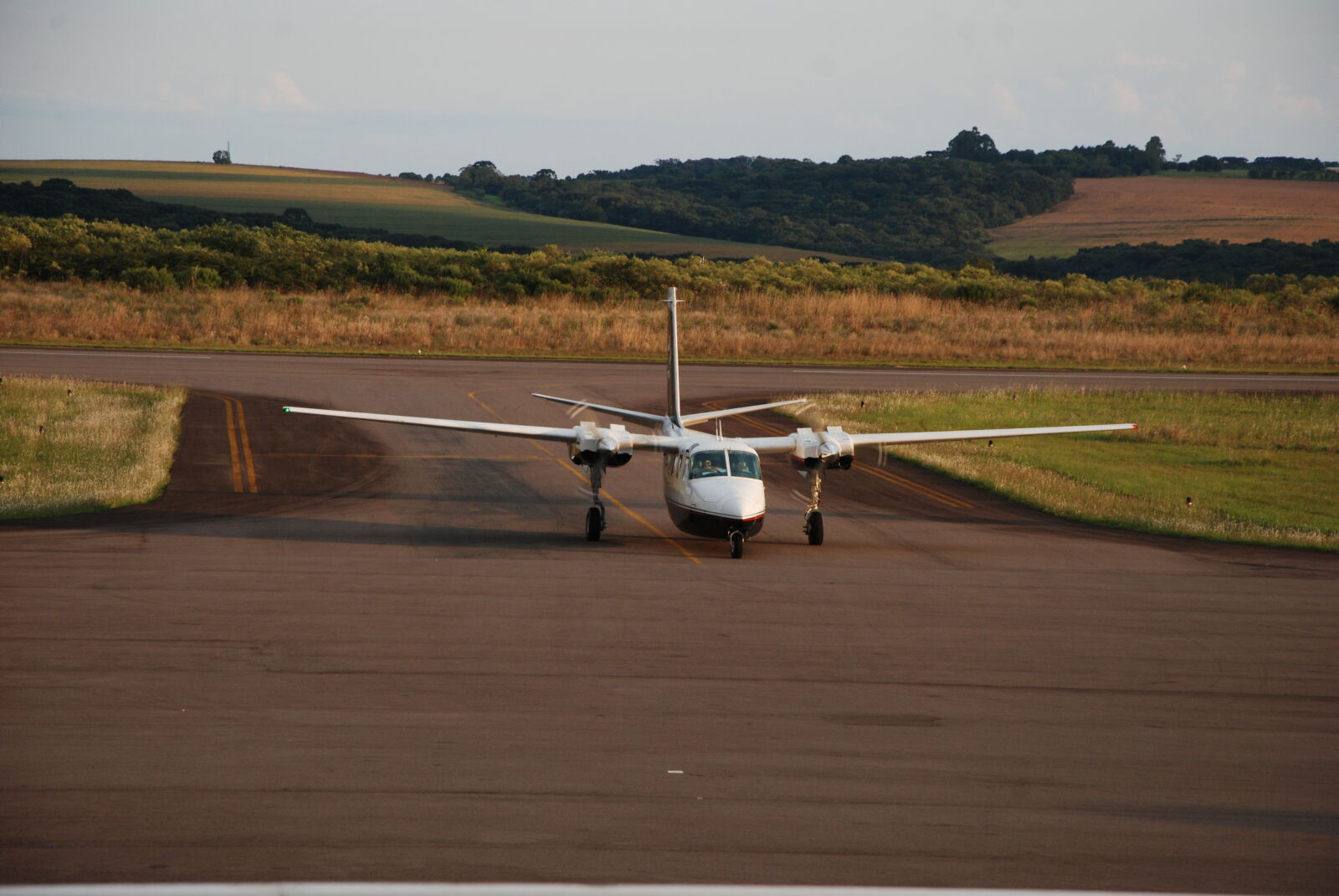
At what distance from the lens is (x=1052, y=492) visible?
31.1 m

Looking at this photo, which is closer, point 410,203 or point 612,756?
point 612,756

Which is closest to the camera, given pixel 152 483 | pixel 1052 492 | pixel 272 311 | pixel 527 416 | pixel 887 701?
pixel 887 701

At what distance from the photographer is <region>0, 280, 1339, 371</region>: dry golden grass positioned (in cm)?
6419

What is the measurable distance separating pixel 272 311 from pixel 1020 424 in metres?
46.6

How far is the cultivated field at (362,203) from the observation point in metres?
128

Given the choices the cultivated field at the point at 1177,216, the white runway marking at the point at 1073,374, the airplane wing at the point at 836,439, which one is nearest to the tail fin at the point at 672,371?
the airplane wing at the point at 836,439

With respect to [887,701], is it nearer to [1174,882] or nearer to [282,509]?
[1174,882]

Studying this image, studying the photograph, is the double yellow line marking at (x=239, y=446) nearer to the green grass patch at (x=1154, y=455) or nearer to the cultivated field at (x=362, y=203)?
the green grass patch at (x=1154, y=455)

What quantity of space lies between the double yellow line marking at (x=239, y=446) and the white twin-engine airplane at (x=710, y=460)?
208 inches

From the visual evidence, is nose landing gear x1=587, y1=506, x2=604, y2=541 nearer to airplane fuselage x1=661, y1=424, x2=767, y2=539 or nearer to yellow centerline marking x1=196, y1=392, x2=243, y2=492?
airplane fuselage x1=661, y1=424, x2=767, y2=539

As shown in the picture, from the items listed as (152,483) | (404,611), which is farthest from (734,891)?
(152,483)

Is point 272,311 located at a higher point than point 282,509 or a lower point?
higher

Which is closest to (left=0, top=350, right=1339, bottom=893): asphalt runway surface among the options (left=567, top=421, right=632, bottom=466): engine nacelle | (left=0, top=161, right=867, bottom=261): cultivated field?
(left=567, top=421, right=632, bottom=466): engine nacelle

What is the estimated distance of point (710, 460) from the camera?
22.3 m
